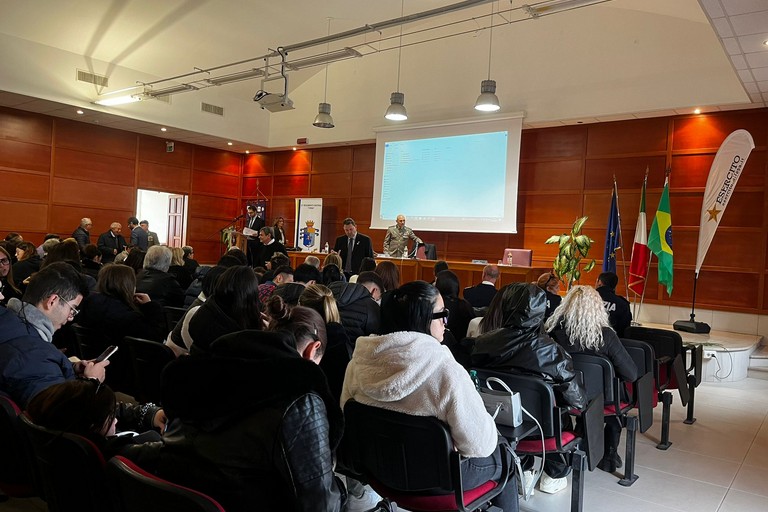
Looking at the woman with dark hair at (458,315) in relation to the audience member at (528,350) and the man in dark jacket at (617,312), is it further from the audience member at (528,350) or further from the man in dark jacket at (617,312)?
the audience member at (528,350)

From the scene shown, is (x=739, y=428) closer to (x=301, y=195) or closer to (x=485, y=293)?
(x=485, y=293)

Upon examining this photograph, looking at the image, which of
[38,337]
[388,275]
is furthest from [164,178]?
[38,337]

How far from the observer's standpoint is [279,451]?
51.4 inches

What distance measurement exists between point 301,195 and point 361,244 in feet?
15.8

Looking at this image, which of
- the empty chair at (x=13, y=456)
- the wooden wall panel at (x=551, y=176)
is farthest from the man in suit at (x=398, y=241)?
the empty chair at (x=13, y=456)

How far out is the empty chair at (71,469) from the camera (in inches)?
57.6

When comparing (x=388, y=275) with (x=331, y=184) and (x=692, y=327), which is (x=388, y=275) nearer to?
(x=692, y=327)

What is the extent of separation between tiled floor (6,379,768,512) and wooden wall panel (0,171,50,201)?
33.1 ft

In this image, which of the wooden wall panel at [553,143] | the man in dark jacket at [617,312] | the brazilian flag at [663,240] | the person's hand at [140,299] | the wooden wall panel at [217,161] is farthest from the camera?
the wooden wall panel at [217,161]

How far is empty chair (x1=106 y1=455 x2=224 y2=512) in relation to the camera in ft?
4.00

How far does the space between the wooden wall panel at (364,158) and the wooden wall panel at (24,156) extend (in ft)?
20.7

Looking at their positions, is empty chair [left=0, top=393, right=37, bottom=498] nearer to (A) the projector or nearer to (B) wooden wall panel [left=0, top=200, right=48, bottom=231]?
(A) the projector

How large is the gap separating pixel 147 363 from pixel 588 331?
2507mm

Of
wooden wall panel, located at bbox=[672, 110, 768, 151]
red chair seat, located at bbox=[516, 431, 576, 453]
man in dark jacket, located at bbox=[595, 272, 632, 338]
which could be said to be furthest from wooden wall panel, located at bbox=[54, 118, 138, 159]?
red chair seat, located at bbox=[516, 431, 576, 453]
